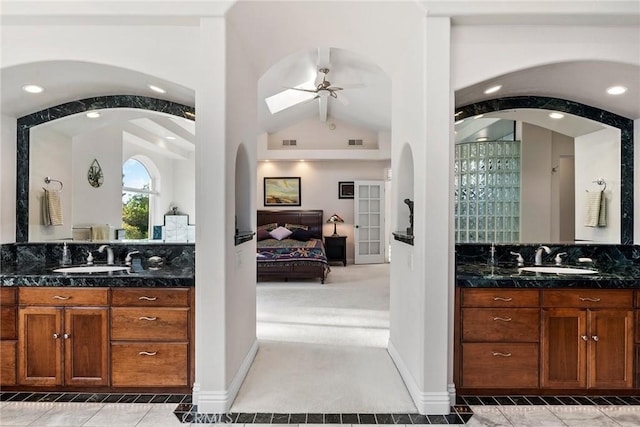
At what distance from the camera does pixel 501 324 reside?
2.46 metres

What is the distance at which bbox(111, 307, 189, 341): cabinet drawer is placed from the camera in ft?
7.95

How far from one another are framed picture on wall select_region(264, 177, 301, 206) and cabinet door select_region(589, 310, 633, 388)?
7.19 meters

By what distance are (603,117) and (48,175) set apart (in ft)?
16.6

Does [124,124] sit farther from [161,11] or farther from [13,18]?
[161,11]

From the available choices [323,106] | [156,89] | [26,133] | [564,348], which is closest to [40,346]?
[26,133]

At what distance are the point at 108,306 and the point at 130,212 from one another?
3.83 feet

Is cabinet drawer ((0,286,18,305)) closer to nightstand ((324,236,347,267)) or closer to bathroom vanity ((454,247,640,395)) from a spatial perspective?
bathroom vanity ((454,247,640,395))

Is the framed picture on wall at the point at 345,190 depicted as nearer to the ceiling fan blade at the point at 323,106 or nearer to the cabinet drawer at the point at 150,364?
Answer: the ceiling fan blade at the point at 323,106

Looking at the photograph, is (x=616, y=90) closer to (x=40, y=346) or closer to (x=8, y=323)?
(x=40, y=346)

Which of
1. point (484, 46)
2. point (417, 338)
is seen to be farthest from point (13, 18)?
point (417, 338)

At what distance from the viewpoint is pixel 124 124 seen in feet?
10.7

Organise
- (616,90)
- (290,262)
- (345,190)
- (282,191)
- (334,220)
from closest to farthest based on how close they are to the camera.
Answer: (616,90) → (290,262) → (334,220) → (282,191) → (345,190)

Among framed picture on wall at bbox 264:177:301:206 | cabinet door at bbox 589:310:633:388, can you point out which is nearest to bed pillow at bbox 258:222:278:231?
framed picture on wall at bbox 264:177:301:206

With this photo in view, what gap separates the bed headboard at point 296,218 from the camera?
8.79 m
